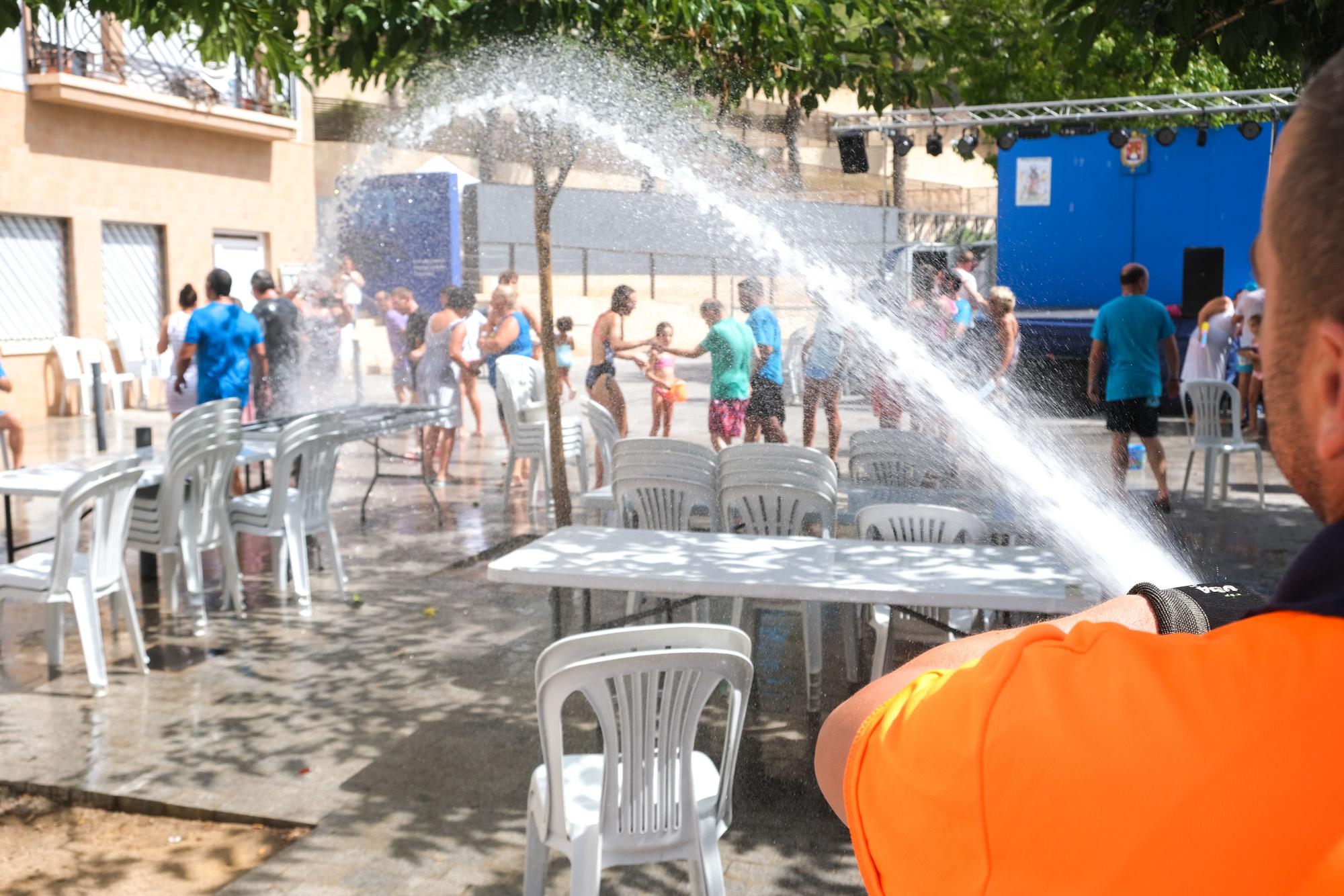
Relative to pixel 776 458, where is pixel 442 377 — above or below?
above

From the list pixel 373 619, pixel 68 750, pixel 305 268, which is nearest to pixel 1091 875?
pixel 68 750

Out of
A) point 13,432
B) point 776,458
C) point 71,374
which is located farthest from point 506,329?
point 71,374

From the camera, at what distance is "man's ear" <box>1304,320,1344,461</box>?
0.71 metres

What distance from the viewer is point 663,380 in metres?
12.0

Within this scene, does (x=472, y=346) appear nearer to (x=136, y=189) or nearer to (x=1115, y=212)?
(x=136, y=189)

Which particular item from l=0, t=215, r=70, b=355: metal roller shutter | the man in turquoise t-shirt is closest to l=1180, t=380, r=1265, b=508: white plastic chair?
the man in turquoise t-shirt

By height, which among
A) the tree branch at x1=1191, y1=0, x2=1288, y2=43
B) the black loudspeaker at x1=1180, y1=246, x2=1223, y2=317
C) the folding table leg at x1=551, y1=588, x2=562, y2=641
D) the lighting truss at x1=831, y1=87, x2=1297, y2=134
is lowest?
the folding table leg at x1=551, y1=588, x2=562, y2=641

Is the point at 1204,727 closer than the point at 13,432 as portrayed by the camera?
Yes

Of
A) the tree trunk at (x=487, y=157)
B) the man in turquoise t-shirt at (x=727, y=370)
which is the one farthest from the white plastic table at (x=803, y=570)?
the tree trunk at (x=487, y=157)

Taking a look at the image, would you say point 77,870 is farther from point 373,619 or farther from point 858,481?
point 858,481

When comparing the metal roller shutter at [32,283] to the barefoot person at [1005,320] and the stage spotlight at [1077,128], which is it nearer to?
the barefoot person at [1005,320]

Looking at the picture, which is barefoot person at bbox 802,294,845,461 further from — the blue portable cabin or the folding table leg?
the blue portable cabin

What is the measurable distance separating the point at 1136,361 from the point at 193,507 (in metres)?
7.08

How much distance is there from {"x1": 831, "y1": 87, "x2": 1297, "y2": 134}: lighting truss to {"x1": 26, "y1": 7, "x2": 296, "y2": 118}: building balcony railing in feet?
27.3
